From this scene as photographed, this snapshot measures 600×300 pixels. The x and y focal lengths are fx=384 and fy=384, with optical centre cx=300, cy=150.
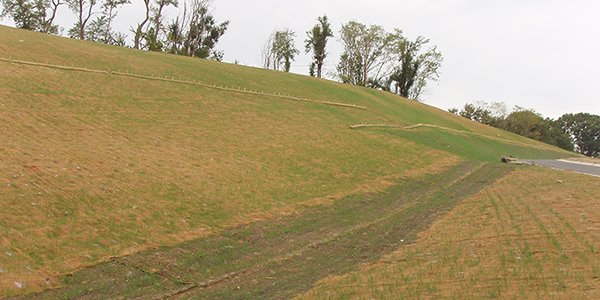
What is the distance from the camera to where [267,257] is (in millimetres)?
9328

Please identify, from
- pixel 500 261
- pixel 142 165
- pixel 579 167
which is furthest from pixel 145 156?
→ pixel 579 167

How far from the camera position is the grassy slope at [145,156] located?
28.9 ft

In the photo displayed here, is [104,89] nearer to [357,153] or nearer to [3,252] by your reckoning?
[357,153]

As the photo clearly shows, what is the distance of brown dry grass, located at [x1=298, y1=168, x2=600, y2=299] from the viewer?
5.79 m

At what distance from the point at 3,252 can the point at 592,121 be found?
114 metres

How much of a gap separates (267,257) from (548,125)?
300 ft

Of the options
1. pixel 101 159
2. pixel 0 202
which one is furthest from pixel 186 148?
pixel 0 202

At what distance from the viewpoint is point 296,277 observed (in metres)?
8.09

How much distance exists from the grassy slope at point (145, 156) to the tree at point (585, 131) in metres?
81.8

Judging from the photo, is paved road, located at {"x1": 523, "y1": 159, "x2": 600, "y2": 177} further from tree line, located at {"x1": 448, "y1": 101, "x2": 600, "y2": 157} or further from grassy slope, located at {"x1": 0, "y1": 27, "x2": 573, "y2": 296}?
tree line, located at {"x1": 448, "y1": 101, "x2": 600, "y2": 157}

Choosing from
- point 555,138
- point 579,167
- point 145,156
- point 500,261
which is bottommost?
point 145,156

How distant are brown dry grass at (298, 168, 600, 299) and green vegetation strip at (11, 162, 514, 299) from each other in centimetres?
86

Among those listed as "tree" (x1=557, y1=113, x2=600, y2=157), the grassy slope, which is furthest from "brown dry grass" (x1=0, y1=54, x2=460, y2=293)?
"tree" (x1=557, y1=113, x2=600, y2=157)

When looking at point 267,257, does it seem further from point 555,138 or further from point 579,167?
point 555,138
